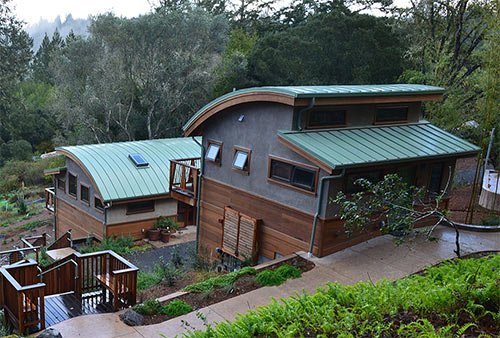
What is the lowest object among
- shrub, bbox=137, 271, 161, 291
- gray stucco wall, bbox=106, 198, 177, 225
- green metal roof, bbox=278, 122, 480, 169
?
gray stucco wall, bbox=106, 198, 177, 225

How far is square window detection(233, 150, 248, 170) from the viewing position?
11508 millimetres

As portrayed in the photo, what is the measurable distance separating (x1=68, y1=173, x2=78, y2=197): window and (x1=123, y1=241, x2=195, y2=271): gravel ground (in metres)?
4.69

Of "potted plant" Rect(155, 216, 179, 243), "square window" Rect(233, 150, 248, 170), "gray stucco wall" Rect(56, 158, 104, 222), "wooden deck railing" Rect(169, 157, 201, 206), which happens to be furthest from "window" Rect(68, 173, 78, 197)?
"square window" Rect(233, 150, 248, 170)

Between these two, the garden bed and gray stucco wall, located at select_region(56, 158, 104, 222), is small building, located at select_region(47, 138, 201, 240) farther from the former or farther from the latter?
the garden bed

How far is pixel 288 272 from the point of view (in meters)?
9.18

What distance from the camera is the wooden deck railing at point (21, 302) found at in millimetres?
6898

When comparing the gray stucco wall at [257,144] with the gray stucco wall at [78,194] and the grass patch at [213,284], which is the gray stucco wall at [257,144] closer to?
the grass patch at [213,284]

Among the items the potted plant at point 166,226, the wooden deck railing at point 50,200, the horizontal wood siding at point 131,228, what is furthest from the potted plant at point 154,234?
the wooden deck railing at point 50,200

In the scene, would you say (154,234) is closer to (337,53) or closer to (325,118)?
(325,118)

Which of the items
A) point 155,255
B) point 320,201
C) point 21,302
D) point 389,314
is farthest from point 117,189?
point 389,314

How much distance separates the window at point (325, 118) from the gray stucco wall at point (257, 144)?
0.64 metres

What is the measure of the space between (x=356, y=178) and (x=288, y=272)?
2743 millimetres

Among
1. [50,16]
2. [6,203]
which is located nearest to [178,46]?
[6,203]

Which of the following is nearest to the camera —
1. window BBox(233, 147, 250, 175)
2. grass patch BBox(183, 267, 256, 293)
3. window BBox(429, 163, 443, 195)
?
grass patch BBox(183, 267, 256, 293)
